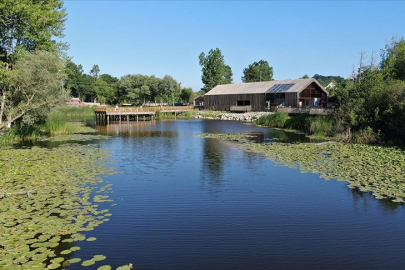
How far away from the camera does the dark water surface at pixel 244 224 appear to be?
736 cm

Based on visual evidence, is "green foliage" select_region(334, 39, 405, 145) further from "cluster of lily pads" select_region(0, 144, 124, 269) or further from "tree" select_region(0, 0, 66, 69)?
"tree" select_region(0, 0, 66, 69)

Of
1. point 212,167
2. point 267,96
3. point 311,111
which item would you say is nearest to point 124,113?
point 267,96

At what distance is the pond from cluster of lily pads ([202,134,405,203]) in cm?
69

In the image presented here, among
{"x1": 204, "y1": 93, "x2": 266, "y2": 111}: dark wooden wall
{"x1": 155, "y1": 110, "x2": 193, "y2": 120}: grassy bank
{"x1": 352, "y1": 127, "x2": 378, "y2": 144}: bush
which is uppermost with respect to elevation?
{"x1": 204, "y1": 93, "x2": 266, "y2": 111}: dark wooden wall

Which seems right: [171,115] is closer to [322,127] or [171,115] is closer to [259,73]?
[322,127]

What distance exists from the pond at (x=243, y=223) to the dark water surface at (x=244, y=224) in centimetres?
2

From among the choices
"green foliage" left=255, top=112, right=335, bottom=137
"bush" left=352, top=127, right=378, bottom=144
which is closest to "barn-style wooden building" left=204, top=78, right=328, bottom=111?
"green foliage" left=255, top=112, right=335, bottom=137

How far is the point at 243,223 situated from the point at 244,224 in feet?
0.26

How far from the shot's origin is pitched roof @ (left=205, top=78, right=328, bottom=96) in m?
58.8

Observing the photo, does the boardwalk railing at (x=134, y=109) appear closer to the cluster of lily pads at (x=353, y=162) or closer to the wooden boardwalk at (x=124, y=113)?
the wooden boardwalk at (x=124, y=113)

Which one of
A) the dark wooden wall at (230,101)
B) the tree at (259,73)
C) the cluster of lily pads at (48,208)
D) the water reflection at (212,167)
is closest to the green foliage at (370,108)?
the water reflection at (212,167)

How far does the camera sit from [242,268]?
6941 mm

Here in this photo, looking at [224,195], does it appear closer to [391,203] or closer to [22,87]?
[391,203]

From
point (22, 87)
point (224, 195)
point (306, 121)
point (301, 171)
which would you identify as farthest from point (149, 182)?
point (306, 121)
